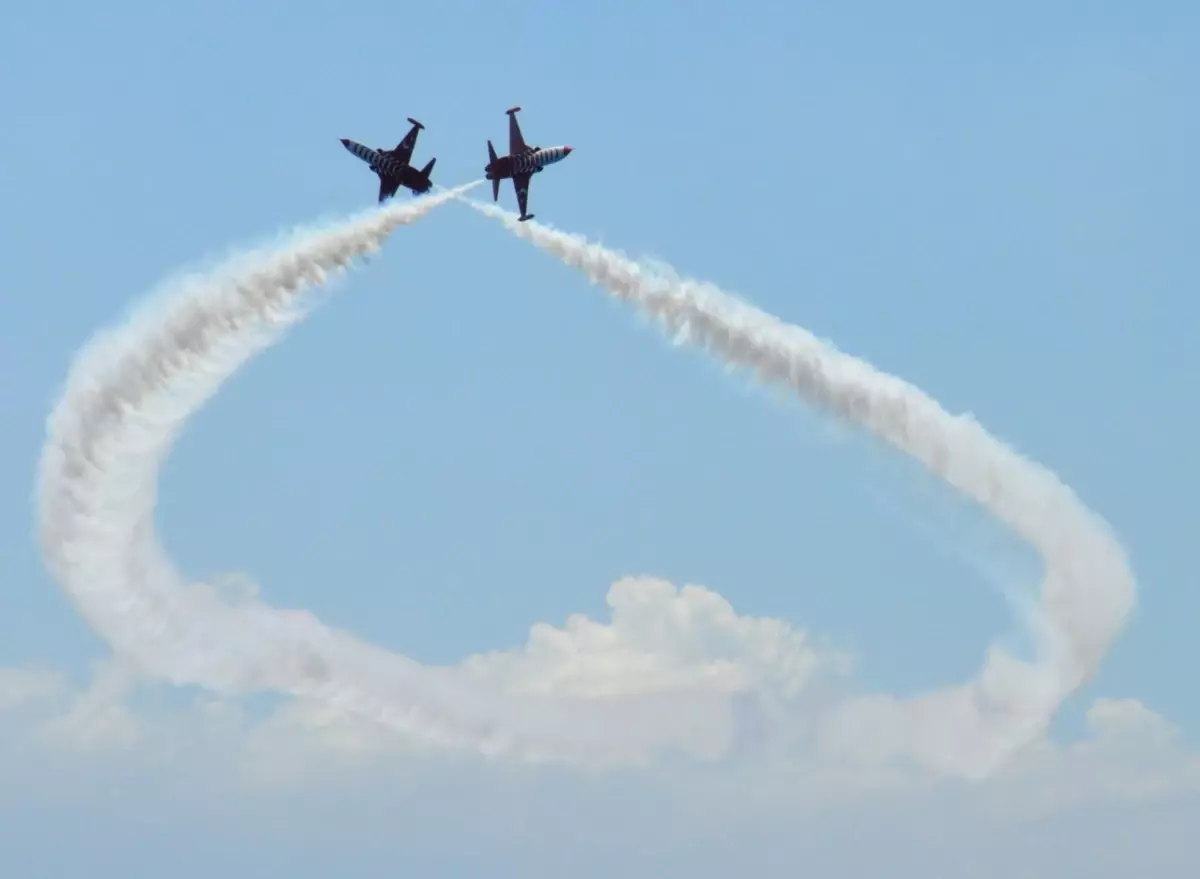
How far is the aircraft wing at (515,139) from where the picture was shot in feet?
258

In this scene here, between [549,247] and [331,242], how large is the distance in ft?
36.0

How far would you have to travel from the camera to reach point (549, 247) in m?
74.1

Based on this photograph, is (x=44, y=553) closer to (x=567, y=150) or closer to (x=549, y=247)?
(x=549, y=247)

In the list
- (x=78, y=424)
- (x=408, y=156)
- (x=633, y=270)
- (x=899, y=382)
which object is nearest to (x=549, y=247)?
(x=633, y=270)

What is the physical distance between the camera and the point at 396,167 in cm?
7775

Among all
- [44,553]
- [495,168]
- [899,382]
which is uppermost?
[495,168]

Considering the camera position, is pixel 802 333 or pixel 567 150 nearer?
pixel 802 333

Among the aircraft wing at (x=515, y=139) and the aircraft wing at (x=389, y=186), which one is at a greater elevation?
the aircraft wing at (x=515, y=139)

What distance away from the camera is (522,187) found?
78125 millimetres

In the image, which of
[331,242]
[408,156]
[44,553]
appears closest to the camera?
[44,553]

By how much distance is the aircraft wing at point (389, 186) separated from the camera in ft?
253

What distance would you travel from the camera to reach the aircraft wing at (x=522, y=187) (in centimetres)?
7781

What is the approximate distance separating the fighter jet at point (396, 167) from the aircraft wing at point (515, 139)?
4316 millimetres

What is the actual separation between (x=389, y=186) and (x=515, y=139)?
295 inches
